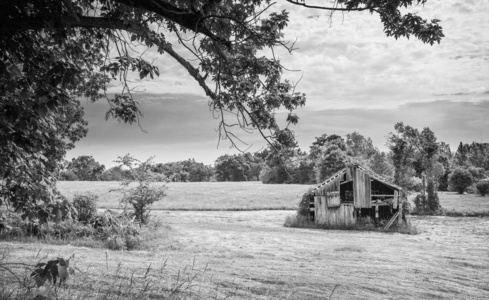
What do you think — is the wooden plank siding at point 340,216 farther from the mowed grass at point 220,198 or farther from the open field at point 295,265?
the mowed grass at point 220,198

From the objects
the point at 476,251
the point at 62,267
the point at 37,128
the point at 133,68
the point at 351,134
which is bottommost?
the point at 476,251

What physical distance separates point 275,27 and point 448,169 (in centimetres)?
9596

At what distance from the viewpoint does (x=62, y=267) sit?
3.36 meters

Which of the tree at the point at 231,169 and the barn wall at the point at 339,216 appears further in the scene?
the tree at the point at 231,169

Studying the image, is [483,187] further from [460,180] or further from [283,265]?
[283,265]

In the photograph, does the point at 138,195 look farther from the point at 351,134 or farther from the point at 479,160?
the point at 479,160

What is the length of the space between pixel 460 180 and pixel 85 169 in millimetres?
95784

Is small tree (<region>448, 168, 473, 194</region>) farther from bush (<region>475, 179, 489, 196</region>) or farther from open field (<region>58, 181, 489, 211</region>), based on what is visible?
open field (<region>58, 181, 489, 211</region>)

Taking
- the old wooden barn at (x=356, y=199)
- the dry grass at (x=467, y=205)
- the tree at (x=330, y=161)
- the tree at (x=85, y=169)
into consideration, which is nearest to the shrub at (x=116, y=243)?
the old wooden barn at (x=356, y=199)

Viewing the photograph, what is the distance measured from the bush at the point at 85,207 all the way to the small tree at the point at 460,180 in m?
70.5

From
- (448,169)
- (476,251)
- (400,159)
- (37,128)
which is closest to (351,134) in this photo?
(448,169)

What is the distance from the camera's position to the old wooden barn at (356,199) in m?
33.2

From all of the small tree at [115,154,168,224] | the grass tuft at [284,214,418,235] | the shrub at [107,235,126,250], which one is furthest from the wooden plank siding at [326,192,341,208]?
the shrub at [107,235,126,250]

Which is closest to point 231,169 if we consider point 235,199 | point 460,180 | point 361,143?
point 361,143
